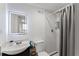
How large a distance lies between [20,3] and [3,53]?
62 cm

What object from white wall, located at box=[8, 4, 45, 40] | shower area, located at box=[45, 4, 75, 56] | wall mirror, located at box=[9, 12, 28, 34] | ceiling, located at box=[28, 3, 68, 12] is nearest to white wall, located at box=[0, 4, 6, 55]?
wall mirror, located at box=[9, 12, 28, 34]

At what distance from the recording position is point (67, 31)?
1164mm

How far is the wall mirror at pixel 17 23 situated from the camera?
1117 millimetres

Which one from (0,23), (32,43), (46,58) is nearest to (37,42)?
(32,43)

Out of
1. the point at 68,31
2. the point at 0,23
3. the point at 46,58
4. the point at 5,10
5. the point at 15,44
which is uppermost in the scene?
the point at 5,10

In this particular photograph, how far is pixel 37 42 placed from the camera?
117cm

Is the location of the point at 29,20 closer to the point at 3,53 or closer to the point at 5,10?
the point at 5,10

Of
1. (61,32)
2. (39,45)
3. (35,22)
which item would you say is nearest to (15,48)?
(39,45)

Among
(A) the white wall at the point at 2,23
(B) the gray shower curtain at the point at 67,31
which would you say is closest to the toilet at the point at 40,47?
(B) the gray shower curtain at the point at 67,31

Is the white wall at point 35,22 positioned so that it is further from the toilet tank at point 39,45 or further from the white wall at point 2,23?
the white wall at point 2,23

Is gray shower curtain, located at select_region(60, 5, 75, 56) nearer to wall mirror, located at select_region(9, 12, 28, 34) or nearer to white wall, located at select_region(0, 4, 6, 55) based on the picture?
wall mirror, located at select_region(9, 12, 28, 34)

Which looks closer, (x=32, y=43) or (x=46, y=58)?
(x=46, y=58)

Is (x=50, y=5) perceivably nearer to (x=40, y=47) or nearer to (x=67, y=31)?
(x=67, y=31)

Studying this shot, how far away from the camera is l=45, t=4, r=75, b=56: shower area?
3.74 ft
